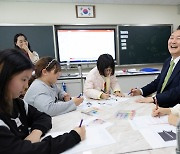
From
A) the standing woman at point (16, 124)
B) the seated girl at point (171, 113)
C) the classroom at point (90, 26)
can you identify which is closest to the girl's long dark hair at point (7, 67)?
the standing woman at point (16, 124)

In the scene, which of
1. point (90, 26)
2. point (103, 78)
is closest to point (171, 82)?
point (103, 78)

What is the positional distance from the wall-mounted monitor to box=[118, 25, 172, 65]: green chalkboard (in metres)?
0.30

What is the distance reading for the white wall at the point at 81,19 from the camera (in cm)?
398

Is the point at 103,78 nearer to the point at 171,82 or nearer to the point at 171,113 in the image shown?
the point at 171,82

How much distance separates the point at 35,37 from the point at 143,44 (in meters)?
2.58

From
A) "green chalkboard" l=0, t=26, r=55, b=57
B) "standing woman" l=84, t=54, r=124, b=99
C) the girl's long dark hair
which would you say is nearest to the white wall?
"green chalkboard" l=0, t=26, r=55, b=57

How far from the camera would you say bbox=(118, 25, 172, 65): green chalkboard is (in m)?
4.50

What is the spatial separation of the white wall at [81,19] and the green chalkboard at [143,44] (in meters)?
0.18

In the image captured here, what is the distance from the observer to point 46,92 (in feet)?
4.80

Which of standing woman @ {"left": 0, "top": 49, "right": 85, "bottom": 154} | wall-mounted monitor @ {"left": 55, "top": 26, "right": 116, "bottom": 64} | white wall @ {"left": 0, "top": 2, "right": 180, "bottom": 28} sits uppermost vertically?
white wall @ {"left": 0, "top": 2, "right": 180, "bottom": 28}

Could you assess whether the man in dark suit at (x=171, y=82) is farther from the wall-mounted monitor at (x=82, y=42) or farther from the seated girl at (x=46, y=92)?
the wall-mounted monitor at (x=82, y=42)

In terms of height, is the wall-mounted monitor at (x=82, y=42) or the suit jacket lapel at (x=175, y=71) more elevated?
the wall-mounted monitor at (x=82, y=42)

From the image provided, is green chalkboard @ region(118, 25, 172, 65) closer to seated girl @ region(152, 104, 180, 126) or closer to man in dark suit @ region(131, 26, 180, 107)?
man in dark suit @ region(131, 26, 180, 107)

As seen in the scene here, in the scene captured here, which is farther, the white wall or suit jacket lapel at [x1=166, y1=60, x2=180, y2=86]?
the white wall
